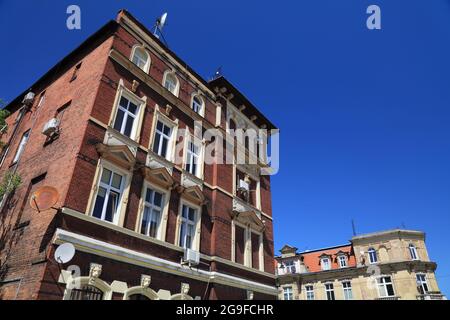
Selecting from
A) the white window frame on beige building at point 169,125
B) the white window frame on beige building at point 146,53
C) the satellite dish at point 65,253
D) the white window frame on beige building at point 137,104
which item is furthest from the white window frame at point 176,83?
the satellite dish at point 65,253

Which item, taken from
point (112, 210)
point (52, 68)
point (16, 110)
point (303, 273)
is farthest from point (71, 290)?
point (303, 273)

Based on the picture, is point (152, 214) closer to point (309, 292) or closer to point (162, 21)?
point (162, 21)

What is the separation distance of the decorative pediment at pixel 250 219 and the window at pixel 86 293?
8212 mm

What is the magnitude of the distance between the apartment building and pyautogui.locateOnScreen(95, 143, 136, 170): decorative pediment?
32198 millimetres

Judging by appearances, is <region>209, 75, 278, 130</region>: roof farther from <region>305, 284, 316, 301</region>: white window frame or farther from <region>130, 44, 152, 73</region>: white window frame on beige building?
<region>305, 284, 316, 301</region>: white window frame

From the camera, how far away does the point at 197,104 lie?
59.7 ft

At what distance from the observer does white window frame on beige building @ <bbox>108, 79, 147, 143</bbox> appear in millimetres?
12625

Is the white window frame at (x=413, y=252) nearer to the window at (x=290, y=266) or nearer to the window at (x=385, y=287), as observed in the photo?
the window at (x=385, y=287)

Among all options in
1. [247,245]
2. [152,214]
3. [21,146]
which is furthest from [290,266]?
[21,146]

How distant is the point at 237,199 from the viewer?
682 inches

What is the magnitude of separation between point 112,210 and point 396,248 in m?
37.4

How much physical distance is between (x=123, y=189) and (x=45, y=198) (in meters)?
2.84

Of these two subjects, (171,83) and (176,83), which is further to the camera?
(176,83)
